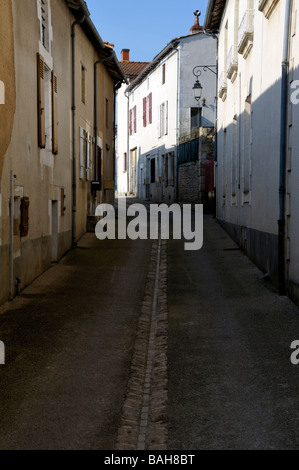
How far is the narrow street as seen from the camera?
4.28 meters

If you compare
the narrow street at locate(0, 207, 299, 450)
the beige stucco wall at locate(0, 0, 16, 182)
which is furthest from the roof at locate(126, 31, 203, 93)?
the beige stucco wall at locate(0, 0, 16, 182)

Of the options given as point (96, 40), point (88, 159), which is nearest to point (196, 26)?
point (96, 40)

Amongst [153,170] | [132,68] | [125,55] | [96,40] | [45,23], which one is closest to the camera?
[45,23]

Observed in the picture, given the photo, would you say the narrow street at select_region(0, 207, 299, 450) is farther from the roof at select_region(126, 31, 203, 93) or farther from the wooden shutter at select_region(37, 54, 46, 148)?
the roof at select_region(126, 31, 203, 93)

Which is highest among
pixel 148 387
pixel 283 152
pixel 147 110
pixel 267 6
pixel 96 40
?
pixel 147 110

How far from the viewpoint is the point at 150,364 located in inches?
239

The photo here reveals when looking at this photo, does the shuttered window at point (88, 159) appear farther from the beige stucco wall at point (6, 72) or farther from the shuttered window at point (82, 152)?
the beige stucco wall at point (6, 72)

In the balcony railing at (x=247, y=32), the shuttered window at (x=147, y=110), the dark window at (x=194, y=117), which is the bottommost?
the balcony railing at (x=247, y=32)

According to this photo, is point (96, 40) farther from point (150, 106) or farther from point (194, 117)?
point (150, 106)

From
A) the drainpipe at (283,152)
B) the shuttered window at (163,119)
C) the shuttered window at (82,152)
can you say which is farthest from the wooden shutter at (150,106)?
the drainpipe at (283,152)

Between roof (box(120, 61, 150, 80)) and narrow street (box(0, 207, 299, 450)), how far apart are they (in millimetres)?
34801

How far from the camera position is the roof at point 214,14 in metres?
17.5

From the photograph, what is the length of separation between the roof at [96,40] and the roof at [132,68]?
65.8ft

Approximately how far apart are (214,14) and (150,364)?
15.2m
